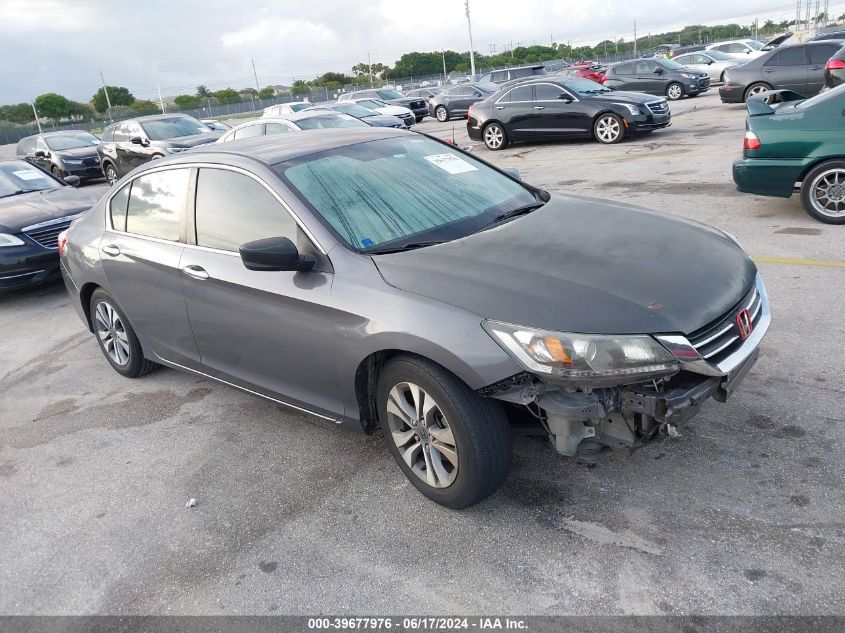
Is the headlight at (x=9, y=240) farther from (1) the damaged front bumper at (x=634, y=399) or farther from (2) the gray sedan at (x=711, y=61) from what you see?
(2) the gray sedan at (x=711, y=61)

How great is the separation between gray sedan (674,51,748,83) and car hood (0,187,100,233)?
23689 mm

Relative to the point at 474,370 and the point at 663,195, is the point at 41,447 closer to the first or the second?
the point at 474,370

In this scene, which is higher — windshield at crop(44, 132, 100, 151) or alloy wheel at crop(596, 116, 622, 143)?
windshield at crop(44, 132, 100, 151)

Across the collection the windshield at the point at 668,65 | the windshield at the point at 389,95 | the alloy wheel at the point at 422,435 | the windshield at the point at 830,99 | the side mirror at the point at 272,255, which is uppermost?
the windshield at the point at 389,95

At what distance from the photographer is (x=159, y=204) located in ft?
14.3

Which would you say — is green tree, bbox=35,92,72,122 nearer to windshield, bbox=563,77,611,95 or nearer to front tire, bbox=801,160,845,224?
windshield, bbox=563,77,611,95

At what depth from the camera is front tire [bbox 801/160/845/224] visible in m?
6.76

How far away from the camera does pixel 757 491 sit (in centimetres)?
306

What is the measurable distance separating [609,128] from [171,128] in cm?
1010

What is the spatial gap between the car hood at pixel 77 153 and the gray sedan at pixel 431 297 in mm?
15782

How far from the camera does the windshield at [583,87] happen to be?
49.5 ft

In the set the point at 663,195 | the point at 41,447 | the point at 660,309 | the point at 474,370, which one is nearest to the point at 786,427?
the point at 660,309

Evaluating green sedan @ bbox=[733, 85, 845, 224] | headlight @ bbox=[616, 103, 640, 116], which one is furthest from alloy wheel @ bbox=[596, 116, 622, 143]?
green sedan @ bbox=[733, 85, 845, 224]

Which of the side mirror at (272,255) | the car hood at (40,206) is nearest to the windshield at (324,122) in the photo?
the car hood at (40,206)
